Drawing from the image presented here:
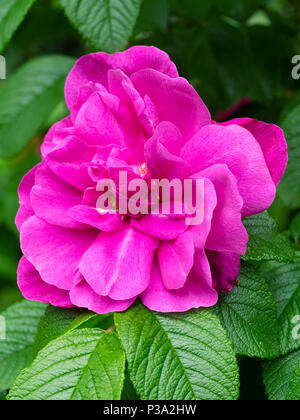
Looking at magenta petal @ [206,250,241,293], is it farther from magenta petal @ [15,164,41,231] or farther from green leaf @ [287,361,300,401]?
magenta petal @ [15,164,41,231]

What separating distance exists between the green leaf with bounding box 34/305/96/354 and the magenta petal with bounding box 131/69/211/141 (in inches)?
11.6

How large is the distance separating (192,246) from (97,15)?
487mm

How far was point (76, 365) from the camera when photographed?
0.76 metres

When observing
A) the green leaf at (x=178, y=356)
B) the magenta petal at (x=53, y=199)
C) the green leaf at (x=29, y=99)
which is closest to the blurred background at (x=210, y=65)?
the green leaf at (x=29, y=99)

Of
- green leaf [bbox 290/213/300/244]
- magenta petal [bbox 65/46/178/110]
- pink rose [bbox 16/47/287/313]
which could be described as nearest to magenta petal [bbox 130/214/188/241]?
pink rose [bbox 16/47/287/313]

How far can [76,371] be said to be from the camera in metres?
0.75

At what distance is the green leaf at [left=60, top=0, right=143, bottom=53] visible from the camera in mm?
994

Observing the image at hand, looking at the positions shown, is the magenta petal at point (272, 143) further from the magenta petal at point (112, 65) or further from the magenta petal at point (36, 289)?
the magenta petal at point (36, 289)

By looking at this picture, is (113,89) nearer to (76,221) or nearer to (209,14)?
(76,221)

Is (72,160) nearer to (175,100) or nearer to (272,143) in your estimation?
(175,100)

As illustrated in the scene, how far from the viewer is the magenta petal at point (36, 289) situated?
82cm

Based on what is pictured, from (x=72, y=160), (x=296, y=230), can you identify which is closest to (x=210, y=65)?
(x=296, y=230)

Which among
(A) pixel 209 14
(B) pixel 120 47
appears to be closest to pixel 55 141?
(B) pixel 120 47

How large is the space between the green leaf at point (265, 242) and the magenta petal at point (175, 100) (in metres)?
0.16
